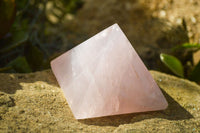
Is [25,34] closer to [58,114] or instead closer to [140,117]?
[58,114]

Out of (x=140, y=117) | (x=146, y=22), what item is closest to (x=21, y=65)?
(x=140, y=117)

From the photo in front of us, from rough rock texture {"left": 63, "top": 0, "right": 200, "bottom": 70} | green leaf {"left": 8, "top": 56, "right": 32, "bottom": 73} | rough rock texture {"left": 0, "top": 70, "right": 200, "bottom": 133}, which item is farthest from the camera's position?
rough rock texture {"left": 63, "top": 0, "right": 200, "bottom": 70}

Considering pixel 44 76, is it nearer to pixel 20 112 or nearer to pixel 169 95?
pixel 20 112

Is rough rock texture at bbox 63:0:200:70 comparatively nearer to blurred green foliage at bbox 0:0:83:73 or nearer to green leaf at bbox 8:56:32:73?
blurred green foliage at bbox 0:0:83:73

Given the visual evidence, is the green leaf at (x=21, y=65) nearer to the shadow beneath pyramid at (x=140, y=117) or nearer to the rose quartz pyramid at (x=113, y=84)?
the rose quartz pyramid at (x=113, y=84)

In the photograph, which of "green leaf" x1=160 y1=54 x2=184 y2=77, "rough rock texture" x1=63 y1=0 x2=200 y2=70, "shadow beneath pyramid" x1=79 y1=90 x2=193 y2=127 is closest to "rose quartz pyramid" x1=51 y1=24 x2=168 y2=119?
"shadow beneath pyramid" x1=79 y1=90 x2=193 y2=127

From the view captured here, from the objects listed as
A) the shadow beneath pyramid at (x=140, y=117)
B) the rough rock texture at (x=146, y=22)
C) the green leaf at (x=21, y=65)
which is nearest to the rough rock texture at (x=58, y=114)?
the shadow beneath pyramid at (x=140, y=117)
